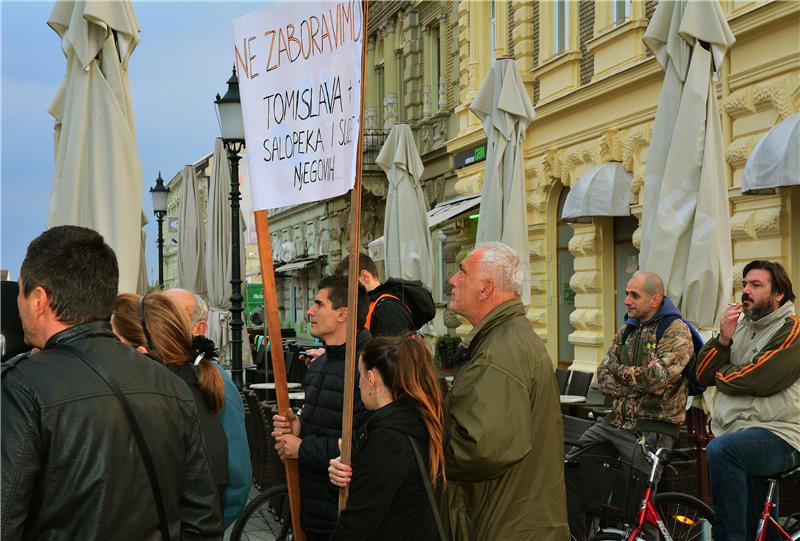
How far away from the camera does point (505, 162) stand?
11.7 m

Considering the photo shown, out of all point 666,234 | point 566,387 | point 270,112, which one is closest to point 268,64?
point 270,112

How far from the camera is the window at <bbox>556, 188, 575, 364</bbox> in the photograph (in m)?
17.6

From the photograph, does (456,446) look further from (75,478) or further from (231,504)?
(75,478)

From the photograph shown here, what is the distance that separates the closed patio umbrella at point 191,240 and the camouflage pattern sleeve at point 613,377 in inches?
464

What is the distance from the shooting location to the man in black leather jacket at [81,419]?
2209mm

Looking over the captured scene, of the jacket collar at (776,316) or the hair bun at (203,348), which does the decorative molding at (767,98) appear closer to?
the jacket collar at (776,316)

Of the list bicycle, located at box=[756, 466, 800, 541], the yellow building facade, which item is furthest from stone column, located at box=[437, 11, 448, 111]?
bicycle, located at box=[756, 466, 800, 541]

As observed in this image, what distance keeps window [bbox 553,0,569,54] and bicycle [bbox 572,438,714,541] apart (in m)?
13.0

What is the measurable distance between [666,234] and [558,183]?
10.6 m

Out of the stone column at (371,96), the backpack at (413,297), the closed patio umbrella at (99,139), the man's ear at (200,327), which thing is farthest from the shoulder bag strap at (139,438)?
the stone column at (371,96)

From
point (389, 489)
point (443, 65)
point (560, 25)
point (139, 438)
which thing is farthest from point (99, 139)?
point (443, 65)

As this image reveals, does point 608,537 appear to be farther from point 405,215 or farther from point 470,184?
point 470,184

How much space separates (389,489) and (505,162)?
884 centimetres

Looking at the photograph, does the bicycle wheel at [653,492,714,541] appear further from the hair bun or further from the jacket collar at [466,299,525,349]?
the hair bun
